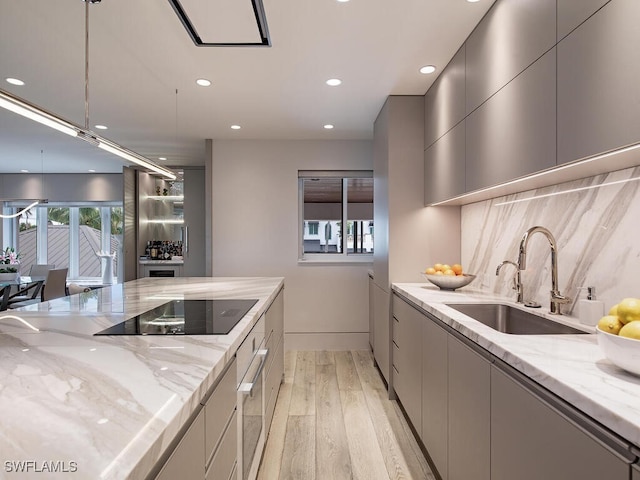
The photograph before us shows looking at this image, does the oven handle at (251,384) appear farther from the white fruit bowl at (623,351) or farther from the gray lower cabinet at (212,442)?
the white fruit bowl at (623,351)

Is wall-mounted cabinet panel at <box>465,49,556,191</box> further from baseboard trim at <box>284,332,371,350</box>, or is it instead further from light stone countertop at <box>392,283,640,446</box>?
baseboard trim at <box>284,332,371,350</box>

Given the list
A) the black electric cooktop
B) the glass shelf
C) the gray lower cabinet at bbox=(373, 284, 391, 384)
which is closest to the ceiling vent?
the black electric cooktop

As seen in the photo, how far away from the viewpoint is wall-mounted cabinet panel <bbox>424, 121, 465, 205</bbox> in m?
2.36

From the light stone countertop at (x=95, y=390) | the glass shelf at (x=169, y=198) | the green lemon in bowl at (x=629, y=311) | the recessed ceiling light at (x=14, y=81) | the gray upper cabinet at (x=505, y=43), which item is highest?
the recessed ceiling light at (x=14, y=81)

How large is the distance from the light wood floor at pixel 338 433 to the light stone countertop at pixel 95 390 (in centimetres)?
108

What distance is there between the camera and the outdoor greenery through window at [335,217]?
15.7ft

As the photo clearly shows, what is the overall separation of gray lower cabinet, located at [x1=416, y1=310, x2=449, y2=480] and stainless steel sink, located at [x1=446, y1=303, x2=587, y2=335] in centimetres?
26

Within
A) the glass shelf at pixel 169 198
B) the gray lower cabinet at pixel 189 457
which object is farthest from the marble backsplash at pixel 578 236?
the glass shelf at pixel 169 198

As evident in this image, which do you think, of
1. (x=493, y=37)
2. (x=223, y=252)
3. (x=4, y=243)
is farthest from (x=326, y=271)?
(x=4, y=243)

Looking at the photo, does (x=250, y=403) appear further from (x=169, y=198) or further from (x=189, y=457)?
(x=169, y=198)

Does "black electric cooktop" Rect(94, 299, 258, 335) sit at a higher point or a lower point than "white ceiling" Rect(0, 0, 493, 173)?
lower

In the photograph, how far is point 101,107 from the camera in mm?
3564

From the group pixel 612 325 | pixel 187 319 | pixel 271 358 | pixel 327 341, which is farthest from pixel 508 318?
pixel 327 341

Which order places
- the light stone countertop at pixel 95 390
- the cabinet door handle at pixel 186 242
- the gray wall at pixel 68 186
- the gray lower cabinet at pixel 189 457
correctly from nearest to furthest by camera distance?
the light stone countertop at pixel 95 390
the gray lower cabinet at pixel 189 457
the cabinet door handle at pixel 186 242
the gray wall at pixel 68 186
